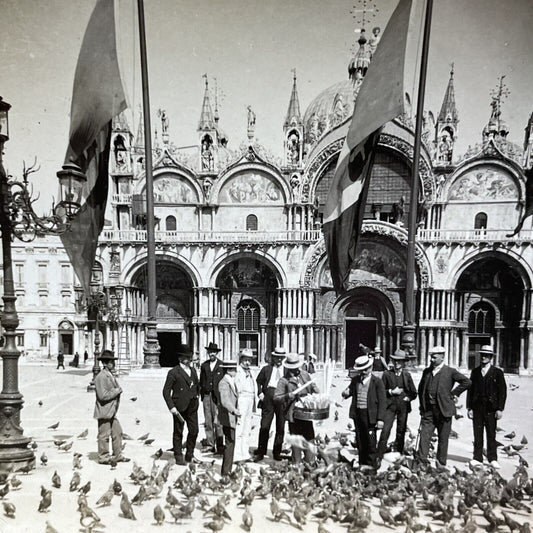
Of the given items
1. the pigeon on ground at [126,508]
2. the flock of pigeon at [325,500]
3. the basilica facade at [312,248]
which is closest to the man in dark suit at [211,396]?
the flock of pigeon at [325,500]

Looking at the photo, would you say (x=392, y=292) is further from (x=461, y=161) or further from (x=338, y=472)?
(x=338, y=472)

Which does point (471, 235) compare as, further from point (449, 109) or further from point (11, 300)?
point (11, 300)

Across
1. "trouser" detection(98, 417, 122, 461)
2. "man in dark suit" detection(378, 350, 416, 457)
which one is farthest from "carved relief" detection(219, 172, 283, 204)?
"trouser" detection(98, 417, 122, 461)

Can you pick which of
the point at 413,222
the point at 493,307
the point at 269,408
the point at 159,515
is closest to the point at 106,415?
the point at 269,408

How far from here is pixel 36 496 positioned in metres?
6.02

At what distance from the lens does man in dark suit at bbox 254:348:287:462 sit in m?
7.80

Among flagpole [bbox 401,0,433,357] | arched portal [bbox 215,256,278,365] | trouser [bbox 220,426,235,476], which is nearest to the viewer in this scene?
trouser [bbox 220,426,235,476]

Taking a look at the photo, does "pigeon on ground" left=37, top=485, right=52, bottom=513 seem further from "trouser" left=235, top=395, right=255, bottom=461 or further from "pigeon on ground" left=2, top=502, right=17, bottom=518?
"trouser" left=235, top=395, right=255, bottom=461

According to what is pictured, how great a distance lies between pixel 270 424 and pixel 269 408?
0.86ft

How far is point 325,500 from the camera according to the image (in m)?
5.36

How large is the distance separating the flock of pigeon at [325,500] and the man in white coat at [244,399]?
3.66ft

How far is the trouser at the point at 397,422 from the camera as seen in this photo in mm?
7396

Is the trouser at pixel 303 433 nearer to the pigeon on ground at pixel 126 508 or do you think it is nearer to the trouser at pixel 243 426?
the trouser at pixel 243 426

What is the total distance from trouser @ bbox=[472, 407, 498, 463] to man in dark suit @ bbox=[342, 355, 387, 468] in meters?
1.76
